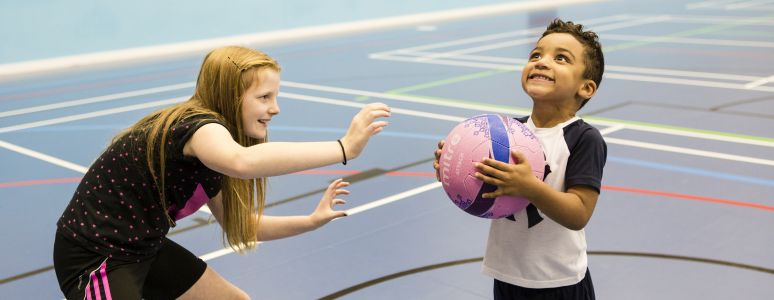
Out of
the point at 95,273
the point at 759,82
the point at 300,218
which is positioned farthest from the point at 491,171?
the point at 759,82

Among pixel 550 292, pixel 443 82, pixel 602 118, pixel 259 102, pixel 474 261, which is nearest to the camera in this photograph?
pixel 550 292

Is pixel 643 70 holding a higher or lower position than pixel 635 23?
higher

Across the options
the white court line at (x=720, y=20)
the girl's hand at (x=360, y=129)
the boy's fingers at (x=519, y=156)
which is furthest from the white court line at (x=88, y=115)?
the white court line at (x=720, y=20)

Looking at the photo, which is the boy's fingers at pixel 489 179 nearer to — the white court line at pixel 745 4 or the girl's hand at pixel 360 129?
the girl's hand at pixel 360 129

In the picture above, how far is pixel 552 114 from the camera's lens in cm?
297

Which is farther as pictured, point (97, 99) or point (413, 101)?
point (97, 99)

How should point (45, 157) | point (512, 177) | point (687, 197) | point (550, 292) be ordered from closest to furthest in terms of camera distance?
point (512, 177) → point (550, 292) → point (687, 197) → point (45, 157)

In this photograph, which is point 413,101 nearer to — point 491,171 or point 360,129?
point 360,129

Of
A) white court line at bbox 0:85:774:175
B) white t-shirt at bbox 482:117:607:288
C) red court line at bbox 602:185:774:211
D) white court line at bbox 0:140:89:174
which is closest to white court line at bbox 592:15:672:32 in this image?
white court line at bbox 0:85:774:175

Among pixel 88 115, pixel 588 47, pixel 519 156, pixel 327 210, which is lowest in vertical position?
pixel 88 115

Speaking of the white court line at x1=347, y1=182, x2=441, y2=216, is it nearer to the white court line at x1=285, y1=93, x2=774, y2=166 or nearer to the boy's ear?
the white court line at x1=285, y1=93, x2=774, y2=166

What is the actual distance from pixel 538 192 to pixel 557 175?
0.24 m

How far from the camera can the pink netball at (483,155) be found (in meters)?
2.84

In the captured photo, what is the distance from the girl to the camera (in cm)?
284
